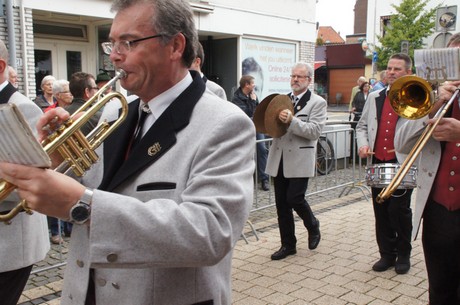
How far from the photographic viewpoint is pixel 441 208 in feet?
10.3

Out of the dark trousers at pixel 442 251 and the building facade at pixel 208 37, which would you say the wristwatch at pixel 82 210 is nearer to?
the dark trousers at pixel 442 251

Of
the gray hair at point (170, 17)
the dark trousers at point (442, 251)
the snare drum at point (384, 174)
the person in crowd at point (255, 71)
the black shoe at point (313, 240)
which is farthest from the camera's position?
the person in crowd at point (255, 71)

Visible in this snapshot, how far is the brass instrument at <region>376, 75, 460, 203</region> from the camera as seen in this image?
2.98 metres

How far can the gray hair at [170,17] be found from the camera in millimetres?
1751

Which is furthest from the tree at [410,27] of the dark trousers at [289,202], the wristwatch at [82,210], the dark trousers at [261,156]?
the wristwatch at [82,210]

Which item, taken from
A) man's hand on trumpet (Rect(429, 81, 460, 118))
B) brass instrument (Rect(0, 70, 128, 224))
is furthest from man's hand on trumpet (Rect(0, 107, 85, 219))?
man's hand on trumpet (Rect(429, 81, 460, 118))

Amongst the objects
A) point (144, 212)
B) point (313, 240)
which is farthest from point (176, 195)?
point (313, 240)

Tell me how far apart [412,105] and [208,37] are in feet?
36.6

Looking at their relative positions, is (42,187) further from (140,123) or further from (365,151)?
(365,151)

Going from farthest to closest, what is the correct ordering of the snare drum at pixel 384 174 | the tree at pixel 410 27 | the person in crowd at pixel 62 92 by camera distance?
the tree at pixel 410 27 < the person in crowd at pixel 62 92 < the snare drum at pixel 384 174

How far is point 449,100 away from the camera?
117 inches

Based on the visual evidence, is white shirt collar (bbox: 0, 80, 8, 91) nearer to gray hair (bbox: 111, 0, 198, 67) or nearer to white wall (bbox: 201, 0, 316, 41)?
gray hair (bbox: 111, 0, 198, 67)

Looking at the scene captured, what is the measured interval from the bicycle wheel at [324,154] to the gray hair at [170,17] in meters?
7.04

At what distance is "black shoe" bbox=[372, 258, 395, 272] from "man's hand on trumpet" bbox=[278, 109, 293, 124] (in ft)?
5.44
